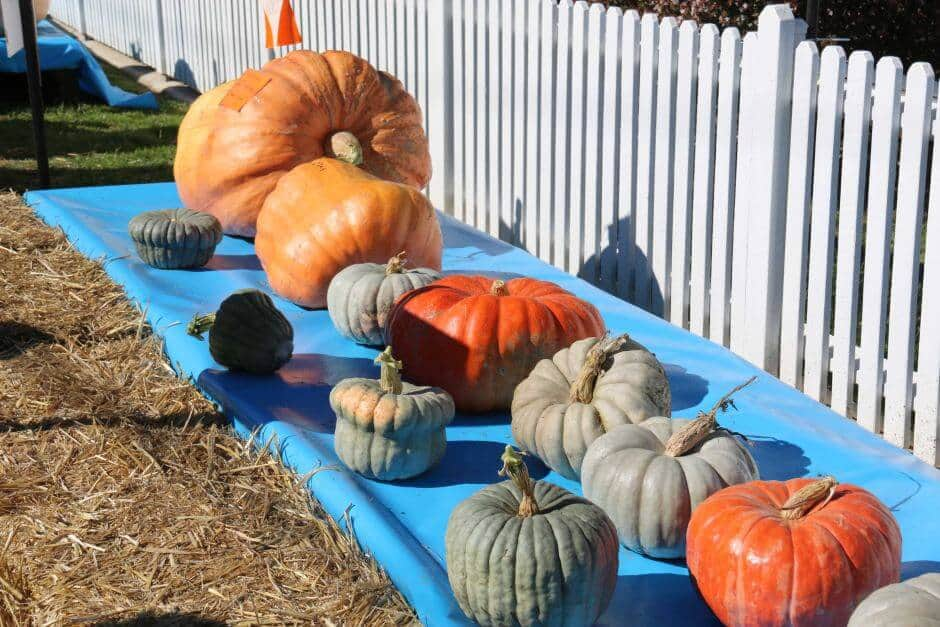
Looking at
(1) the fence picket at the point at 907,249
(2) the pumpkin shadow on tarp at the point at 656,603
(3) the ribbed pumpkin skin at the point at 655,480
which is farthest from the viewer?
(1) the fence picket at the point at 907,249

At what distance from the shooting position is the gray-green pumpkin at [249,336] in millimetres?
4195

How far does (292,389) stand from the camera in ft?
13.6

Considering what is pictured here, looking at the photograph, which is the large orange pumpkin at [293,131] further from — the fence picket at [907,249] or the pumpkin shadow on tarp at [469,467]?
the fence picket at [907,249]

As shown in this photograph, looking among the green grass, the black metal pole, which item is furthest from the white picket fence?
the green grass

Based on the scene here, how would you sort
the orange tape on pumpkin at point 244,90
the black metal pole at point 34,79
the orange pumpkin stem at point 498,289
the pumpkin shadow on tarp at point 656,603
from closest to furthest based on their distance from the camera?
the pumpkin shadow on tarp at point 656,603, the orange pumpkin stem at point 498,289, the orange tape on pumpkin at point 244,90, the black metal pole at point 34,79

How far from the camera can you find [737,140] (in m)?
4.82

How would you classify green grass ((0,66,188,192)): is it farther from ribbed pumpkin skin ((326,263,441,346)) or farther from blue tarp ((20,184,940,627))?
ribbed pumpkin skin ((326,263,441,346))

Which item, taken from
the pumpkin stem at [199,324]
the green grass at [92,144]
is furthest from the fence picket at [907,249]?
the green grass at [92,144]

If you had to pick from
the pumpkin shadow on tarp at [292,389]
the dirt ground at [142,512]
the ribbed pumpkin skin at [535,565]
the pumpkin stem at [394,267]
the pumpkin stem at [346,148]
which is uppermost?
the pumpkin stem at [346,148]

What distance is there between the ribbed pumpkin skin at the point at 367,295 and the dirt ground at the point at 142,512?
Result: 2.19ft

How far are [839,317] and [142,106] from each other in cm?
845

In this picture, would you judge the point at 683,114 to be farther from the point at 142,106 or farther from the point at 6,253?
the point at 142,106

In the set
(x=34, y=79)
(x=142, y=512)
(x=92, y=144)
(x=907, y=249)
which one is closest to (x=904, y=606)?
(x=907, y=249)

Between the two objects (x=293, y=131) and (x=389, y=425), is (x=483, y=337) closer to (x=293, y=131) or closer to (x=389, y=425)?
(x=389, y=425)
